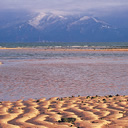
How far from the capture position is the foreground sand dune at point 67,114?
25.7 ft

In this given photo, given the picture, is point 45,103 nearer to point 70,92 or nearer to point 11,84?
point 70,92

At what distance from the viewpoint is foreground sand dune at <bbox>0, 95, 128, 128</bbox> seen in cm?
782

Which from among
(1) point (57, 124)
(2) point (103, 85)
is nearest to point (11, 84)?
(2) point (103, 85)

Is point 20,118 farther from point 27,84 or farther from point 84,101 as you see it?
point 27,84

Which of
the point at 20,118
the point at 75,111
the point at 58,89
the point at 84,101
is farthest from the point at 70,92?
the point at 20,118

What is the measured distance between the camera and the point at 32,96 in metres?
14.0

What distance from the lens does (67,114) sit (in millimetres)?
9234

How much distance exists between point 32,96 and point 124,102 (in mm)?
4590

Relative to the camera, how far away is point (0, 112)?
32.0ft

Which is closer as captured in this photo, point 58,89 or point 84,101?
point 84,101

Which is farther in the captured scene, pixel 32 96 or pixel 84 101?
pixel 32 96

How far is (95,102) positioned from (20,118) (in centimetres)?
406

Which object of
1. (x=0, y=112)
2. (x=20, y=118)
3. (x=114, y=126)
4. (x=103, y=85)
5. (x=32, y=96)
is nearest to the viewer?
(x=114, y=126)

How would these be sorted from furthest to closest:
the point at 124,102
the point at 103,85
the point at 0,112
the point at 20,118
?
the point at 103,85, the point at 124,102, the point at 0,112, the point at 20,118
